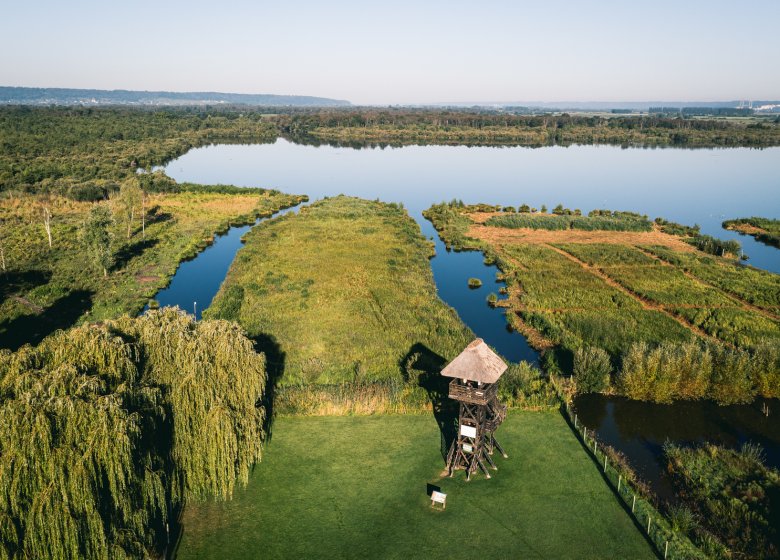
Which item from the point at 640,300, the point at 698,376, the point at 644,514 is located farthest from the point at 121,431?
the point at 640,300

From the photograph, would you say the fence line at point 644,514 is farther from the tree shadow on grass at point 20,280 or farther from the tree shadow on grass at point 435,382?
the tree shadow on grass at point 20,280

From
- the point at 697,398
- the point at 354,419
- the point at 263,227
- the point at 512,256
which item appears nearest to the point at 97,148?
the point at 263,227

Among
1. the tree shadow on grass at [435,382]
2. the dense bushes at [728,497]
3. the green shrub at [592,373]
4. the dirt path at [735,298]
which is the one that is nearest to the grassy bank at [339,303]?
the tree shadow on grass at [435,382]

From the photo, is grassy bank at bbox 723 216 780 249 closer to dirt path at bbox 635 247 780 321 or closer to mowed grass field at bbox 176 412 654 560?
dirt path at bbox 635 247 780 321

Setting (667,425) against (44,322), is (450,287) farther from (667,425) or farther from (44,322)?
(44,322)

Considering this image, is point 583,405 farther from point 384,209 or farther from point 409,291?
point 384,209

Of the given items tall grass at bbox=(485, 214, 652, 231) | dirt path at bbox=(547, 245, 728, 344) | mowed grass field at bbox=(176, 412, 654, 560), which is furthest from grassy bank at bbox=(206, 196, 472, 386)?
dirt path at bbox=(547, 245, 728, 344)
